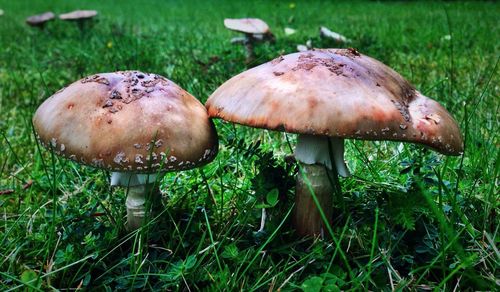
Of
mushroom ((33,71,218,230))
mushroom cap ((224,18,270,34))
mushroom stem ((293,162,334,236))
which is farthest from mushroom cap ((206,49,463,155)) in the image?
mushroom cap ((224,18,270,34))

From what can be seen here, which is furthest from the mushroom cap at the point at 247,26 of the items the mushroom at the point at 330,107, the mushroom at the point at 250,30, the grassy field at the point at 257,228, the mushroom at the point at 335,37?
the mushroom at the point at 330,107

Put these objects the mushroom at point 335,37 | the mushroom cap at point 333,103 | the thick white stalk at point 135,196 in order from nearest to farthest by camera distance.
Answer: the mushroom cap at point 333,103 < the thick white stalk at point 135,196 < the mushroom at point 335,37

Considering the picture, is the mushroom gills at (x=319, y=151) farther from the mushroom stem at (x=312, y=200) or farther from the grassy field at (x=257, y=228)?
the grassy field at (x=257, y=228)

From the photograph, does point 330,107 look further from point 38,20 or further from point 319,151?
point 38,20

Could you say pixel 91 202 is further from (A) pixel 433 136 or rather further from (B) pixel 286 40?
(B) pixel 286 40

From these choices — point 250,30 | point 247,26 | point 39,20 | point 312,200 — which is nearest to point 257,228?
point 312,200

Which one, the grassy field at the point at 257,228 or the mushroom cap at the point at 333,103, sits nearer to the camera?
the mushroom cap at the point at 333,103

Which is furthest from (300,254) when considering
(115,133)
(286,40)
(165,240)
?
(286,40)

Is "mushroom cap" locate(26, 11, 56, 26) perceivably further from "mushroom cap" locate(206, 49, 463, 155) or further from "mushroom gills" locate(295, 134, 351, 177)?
"mushroom gills" locate(295, 134, 351, 177)
